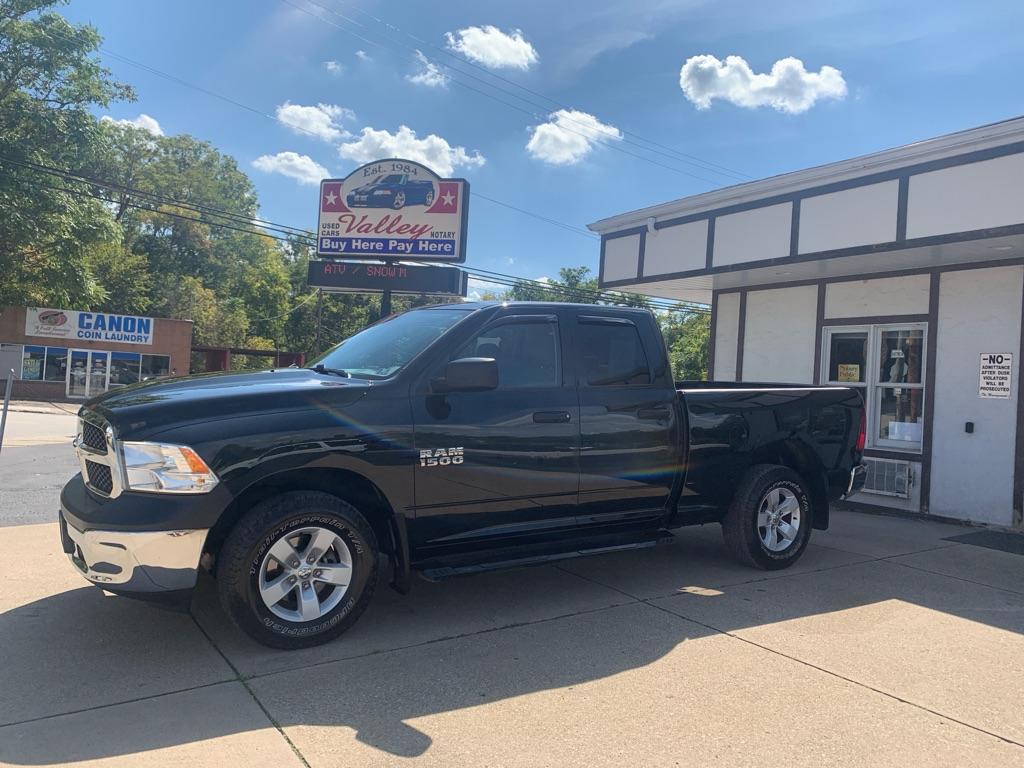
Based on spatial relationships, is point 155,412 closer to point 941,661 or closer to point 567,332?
point 567,332

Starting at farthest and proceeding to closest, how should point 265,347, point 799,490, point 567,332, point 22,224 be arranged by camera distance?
point 265,347
point 22,224
point 799,490
point 567,332

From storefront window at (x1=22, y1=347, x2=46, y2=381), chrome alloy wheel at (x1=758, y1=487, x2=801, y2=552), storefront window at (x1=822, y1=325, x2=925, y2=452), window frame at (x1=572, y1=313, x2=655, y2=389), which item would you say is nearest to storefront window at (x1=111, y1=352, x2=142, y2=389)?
storefront window at (x1=22, y1=347, x2=46, y2=381)

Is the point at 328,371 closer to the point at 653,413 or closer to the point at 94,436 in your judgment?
the point at 94,436

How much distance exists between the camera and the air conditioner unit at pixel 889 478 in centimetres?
928

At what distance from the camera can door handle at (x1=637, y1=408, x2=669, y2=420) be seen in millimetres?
5492

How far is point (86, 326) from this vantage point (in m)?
30.9

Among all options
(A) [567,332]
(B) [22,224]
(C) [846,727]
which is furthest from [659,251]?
(B) [22,224]

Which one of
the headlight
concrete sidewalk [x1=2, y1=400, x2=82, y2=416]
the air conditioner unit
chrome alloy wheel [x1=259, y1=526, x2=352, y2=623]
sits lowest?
concrete sidewalk [x1=2, y1=400, x2=82, y2=416]

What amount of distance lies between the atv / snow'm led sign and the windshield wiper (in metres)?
14.0

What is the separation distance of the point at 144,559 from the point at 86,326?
3130cm

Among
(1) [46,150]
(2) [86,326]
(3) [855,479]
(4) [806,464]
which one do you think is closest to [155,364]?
(2) [86,326]

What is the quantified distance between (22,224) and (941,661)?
3140 centimetres

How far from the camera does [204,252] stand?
176 ft

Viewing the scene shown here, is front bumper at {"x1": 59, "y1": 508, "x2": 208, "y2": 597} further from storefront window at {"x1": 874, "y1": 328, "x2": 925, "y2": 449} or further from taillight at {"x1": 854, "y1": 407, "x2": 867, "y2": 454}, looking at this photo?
storefront window at {"x1": 874, "y1": 328, "x2": 925, "y2": 449}
